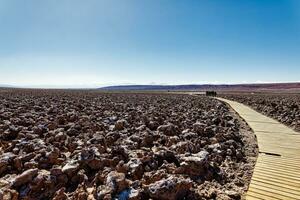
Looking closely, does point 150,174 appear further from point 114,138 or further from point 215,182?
point 114,138

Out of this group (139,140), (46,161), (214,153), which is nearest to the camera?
(46,161)

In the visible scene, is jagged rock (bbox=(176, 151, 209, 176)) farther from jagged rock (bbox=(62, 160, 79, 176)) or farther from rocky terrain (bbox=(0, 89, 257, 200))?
jagged rock (bbox=(62, 160, 79, 176))

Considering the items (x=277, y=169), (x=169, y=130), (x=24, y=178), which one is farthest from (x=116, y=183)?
(x=169, y=130)

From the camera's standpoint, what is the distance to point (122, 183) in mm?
4723

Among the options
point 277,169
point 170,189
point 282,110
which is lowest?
point 282,110

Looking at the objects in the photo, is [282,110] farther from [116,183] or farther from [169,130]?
[116,183]

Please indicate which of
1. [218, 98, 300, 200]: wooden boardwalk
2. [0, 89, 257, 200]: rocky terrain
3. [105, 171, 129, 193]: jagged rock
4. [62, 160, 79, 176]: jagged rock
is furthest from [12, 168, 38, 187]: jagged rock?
[218, 98, 300, 200]: wooden boardwalk

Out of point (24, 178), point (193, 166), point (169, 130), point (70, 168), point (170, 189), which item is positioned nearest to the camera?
point (170, 189)

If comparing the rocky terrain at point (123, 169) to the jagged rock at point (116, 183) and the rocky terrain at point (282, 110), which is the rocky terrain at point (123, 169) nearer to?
the jagged rock at point (116, 183)

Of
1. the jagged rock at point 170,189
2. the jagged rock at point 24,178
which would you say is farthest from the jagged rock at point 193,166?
the jagged rock at point 24,178

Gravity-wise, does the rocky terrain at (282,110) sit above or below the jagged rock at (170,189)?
below

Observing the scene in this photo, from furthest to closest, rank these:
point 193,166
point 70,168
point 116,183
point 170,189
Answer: point 193,166 < point 70,168 < point 116,183 < point 170,189

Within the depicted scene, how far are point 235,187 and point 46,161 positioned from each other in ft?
12.7

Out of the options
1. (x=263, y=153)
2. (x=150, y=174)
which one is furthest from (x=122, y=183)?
(x=263, y=153)
